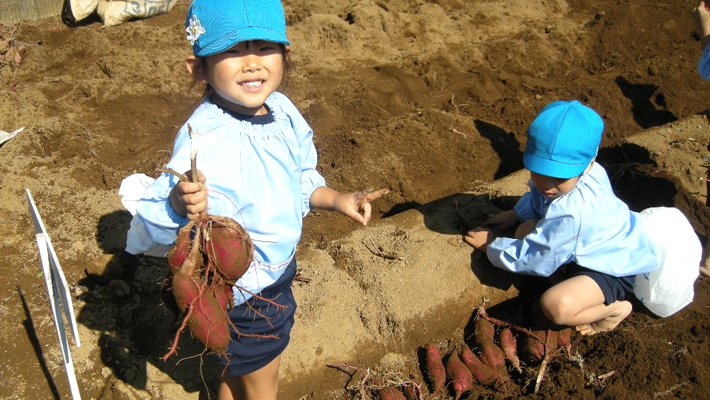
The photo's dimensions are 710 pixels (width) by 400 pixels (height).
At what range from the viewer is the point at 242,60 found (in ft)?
6.72

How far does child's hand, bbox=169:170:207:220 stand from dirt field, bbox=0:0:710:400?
1294 millimetres

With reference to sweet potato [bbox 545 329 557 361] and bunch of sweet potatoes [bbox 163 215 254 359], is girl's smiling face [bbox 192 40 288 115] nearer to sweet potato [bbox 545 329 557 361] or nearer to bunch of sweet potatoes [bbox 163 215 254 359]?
bunch of sweet potatoes [bbox 163 215 254 359]

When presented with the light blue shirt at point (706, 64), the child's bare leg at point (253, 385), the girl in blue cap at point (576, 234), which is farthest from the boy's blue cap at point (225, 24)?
the light blue shirt at point (706, 64)

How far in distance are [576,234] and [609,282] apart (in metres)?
0.41

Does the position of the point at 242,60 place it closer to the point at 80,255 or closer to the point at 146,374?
the point at 146,374

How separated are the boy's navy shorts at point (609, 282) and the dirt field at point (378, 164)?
290 mm

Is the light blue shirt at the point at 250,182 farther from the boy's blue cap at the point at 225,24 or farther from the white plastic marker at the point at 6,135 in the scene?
the white plastic marker at the point at 6,135

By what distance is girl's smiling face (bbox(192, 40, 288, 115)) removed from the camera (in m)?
2.04

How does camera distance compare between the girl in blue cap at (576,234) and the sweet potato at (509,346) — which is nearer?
the girl in blue cap at (576,234)

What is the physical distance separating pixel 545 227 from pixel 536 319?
2.00ft

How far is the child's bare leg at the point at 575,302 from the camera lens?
9.73ft

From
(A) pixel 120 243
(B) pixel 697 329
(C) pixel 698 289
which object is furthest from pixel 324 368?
(C) pixel 698 289

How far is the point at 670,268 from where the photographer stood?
10.2 feet

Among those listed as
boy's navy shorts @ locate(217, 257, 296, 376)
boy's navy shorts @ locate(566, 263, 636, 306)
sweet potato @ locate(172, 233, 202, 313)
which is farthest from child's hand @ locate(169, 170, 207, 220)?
boy's navy shorts @ locate(566, 263, 636, 306)
